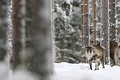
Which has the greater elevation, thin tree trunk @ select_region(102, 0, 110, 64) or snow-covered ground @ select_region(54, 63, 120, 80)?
thin tree trunk @ select_region(102, 0, 110, 64)

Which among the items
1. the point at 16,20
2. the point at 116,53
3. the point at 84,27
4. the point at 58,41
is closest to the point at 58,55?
the point at 58,41

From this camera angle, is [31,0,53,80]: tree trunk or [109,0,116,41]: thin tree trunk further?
[109,0,116,41]: thin tree trunk

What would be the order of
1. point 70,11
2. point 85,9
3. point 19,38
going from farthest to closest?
point 70,11 < point 85,9 < point 19,38

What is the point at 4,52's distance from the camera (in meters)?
5.25

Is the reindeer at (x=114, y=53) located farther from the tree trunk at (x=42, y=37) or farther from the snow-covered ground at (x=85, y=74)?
the tree trunk at (x=42, y=37)

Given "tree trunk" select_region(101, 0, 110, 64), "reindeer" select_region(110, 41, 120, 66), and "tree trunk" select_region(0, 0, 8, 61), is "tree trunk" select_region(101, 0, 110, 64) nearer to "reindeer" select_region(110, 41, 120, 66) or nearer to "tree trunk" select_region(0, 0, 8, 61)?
"reindeer" select_region(110, 41, 120, 66)

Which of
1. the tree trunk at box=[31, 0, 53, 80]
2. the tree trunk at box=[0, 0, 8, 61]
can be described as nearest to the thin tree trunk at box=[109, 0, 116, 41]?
the tree trunk at box=[0, 0, 8, 61]

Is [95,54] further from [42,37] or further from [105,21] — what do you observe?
[42,37]

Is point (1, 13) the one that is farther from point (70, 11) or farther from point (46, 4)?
point (70, 11)

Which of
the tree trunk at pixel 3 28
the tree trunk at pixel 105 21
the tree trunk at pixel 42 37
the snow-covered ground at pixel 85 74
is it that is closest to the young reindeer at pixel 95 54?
the snow-covered ground at pixel 85 74

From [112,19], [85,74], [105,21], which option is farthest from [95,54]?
[85,74]

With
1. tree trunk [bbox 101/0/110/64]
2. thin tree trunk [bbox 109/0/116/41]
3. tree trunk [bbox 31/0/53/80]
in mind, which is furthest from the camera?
thin tree trunk [bbox 109/0/116/41]

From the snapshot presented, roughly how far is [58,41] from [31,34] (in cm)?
2778

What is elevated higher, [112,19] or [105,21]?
[112,19]
